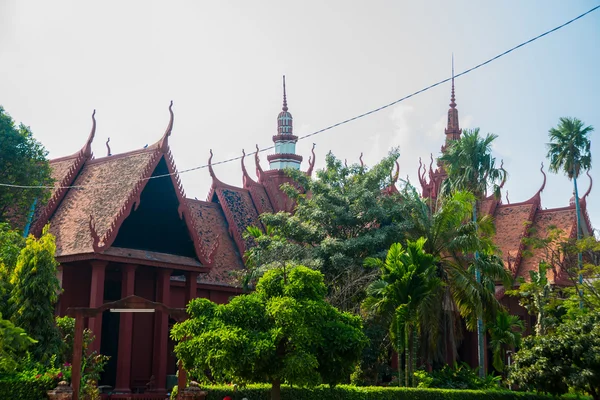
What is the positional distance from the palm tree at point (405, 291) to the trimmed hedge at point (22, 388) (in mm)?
8749

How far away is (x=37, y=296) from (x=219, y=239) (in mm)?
13013

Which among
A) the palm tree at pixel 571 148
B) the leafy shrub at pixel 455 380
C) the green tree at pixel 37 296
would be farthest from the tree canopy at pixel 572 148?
the green tree at pixel 37 296

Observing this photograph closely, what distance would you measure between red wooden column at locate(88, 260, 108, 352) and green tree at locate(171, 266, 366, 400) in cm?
647

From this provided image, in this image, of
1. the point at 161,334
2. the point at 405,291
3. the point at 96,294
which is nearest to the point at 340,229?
the point at 405,291

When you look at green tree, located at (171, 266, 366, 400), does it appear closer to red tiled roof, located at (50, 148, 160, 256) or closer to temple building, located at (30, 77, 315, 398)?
temple building, located at (30, 77, 315, 398)

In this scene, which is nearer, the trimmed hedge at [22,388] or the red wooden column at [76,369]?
the red wooden column at [76,369]

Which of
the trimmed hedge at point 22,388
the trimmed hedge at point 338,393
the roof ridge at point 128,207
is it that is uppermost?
the roof ridge at point 128,207

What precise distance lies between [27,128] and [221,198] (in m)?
9.34

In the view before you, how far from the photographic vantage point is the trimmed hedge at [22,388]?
1567cm

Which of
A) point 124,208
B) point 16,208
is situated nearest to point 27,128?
point 16,208

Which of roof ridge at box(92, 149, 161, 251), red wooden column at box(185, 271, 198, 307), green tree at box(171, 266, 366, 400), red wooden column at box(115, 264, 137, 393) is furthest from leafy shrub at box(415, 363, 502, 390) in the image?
roof ridge at box(92, 149, 161, 251)

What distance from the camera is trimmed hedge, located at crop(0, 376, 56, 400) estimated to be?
15.7m

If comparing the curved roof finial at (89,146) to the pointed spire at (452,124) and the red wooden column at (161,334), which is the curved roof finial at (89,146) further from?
the pointed spire at (452,124)

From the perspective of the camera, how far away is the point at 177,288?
2709 cm
